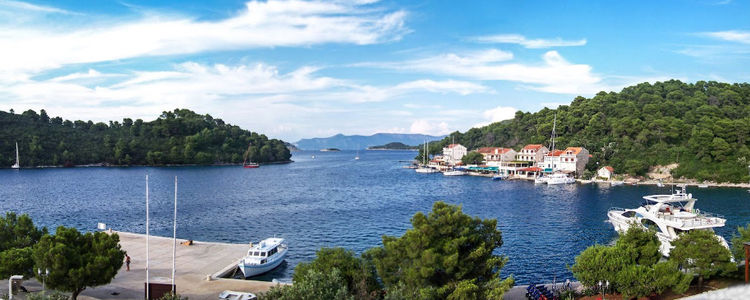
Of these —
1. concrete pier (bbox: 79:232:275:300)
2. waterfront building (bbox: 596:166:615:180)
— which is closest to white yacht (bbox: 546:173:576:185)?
waterfront building (bbox: 596:166:615:180)

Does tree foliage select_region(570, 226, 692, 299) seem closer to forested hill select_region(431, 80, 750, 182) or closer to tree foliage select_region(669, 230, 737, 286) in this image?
tree foliage select_region(669, 230, 737, 286)

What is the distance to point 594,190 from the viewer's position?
240 ft

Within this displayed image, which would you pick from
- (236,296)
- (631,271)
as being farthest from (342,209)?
(631,271)

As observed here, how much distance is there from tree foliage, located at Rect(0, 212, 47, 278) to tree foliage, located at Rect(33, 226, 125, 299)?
6.18 feet

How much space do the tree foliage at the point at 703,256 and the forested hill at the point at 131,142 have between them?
138324 mm

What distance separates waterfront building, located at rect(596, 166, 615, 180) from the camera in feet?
285

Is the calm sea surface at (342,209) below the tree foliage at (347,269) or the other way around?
below

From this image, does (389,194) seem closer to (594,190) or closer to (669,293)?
(594,190)

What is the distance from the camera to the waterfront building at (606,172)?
87.0 metres

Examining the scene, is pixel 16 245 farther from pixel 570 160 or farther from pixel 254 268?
pixel 570 160

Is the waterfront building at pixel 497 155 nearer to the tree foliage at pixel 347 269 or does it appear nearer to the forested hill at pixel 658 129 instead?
the forested hill at pixel 658 129

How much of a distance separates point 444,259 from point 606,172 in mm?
80735

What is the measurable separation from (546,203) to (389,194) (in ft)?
77.7

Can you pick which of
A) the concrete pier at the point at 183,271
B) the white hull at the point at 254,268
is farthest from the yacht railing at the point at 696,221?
the concrete pier at the point at 183,271
